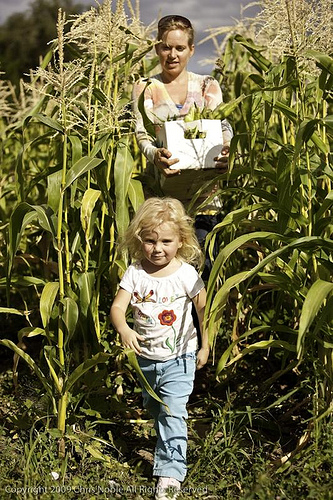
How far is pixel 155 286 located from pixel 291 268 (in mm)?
590

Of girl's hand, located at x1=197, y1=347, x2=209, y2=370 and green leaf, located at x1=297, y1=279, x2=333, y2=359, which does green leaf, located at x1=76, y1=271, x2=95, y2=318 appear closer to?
girl's hand, located at x1=197, y1=347, x2=209, y2=370

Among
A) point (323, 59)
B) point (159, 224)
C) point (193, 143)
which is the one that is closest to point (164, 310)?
point (159, 224)

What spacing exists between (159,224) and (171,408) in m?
0.74

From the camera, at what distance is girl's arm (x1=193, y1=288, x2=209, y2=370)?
3.07 meters

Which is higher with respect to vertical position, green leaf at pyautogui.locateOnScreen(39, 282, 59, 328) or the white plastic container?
the white plastic container

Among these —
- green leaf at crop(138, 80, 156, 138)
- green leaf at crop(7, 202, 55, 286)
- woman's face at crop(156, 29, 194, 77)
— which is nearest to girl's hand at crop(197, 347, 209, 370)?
green leaf at crop(7, 202, 55, 286)

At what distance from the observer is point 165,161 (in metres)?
3.40

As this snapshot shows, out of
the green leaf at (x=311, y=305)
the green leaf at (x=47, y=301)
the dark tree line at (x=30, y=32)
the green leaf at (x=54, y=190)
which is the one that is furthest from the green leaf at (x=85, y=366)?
the dark tree line at (x=30, y=32)

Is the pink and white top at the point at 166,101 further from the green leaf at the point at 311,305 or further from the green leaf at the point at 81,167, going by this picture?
the green leaf at the point at 311,305

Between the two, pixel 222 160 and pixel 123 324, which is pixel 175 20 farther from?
pixel 123 324

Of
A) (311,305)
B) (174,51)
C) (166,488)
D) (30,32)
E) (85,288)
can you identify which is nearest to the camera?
(311,305)

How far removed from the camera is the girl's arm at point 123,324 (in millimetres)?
2914

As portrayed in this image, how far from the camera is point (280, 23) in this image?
10.4 feet

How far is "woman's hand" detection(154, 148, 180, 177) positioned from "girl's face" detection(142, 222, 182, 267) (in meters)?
0.44
